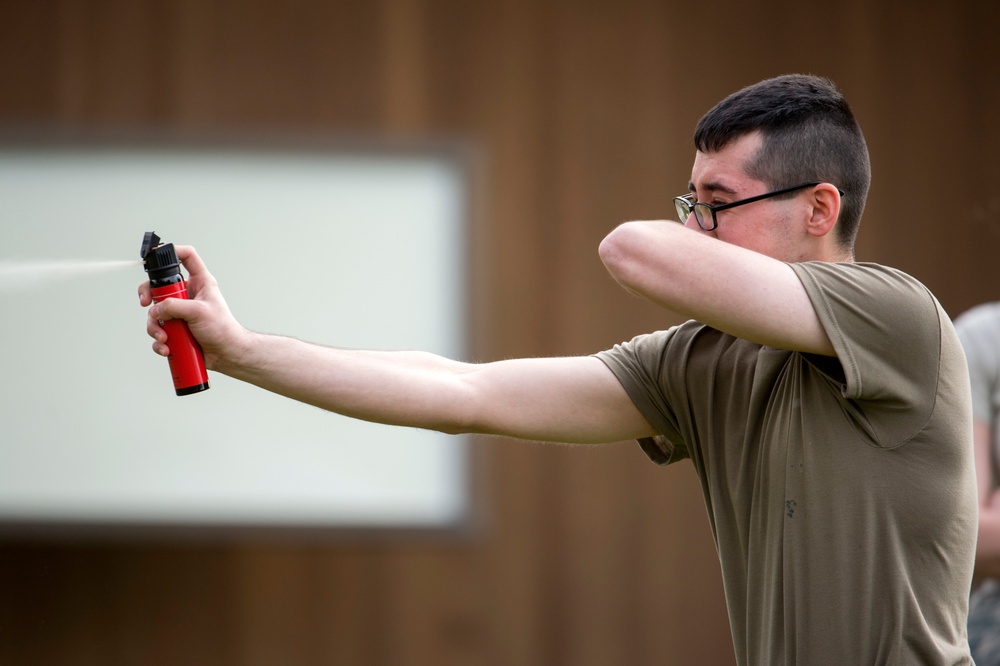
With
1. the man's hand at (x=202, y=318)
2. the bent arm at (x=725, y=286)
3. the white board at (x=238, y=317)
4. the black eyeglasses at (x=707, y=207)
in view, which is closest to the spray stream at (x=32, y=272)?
the white board at (x=238, y=317)

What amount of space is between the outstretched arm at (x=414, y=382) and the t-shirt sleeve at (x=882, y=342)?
39cm

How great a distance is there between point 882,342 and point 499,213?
2.15 m

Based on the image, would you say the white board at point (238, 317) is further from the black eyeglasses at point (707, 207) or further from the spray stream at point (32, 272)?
the black eyeglasses at point (707, 207)

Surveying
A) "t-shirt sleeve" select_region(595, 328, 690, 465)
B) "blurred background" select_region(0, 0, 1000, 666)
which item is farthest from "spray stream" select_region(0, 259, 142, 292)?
"t-shirt sleeve" select_region(595, 328, 690, 465)

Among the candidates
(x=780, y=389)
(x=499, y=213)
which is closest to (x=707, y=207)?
(x=780, y=389)

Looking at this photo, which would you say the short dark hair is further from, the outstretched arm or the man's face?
the outstretched arm

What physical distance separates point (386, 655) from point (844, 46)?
2481 millimetres

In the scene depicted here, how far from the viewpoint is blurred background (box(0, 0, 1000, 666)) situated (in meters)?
3.21

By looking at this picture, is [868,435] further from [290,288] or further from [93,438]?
[93,438]

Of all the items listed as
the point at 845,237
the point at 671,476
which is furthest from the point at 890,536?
the point at 671,476

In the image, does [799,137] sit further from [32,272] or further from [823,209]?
[32,272]

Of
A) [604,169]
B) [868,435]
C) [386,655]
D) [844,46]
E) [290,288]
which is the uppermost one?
[844,46]

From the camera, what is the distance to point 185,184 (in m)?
3.27

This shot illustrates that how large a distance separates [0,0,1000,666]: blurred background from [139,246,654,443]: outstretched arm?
173 cm
